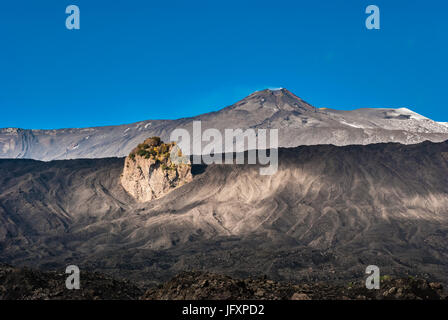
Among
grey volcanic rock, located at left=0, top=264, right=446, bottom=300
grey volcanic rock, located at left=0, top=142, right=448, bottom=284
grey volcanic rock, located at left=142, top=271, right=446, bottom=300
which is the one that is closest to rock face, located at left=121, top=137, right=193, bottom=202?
grey volcanic rock, located at left=0, top=142, right=448, bottom=284

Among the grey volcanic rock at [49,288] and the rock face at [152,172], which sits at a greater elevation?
the rock face at [152,172]

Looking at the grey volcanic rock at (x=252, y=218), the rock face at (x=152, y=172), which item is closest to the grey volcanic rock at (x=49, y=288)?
the grey volcanic rock at (x=252, y=218)

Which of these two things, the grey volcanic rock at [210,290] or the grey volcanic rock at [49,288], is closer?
the grey volcanic rock at [210,290]

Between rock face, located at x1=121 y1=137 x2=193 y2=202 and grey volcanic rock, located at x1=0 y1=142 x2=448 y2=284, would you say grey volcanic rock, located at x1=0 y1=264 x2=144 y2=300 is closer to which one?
grey volcanic rock, located at x1=0 y1=142 x2=448 y2=284

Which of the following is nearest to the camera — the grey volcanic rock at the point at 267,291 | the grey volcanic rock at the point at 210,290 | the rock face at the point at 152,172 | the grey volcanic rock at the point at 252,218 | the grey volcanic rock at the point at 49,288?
the grey volcanic rock at the point at 267,291

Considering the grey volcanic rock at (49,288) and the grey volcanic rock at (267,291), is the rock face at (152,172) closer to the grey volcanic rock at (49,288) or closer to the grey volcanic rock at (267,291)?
the grey volcanic rock at (49,288)

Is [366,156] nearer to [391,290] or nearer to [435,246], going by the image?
[435,246]
